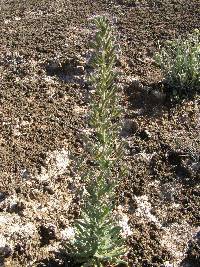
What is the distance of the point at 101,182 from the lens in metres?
4.18

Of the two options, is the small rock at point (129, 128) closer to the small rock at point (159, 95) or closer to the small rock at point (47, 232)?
the small rock at point (159, 95)

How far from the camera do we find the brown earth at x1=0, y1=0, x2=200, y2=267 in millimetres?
5273

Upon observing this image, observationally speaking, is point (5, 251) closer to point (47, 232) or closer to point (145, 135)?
point (47, 232)

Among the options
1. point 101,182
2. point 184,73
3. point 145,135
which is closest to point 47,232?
point 101,182

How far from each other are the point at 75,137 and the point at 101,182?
2.44m

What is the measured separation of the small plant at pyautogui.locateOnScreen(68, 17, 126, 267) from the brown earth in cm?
35

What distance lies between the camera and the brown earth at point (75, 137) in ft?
17.3

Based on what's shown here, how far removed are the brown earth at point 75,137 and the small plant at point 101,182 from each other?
1.16 ft

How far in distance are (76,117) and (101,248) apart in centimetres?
261

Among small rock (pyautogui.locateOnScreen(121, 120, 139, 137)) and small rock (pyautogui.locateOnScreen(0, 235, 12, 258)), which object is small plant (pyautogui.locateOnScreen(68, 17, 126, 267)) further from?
small rock (pyautogui.locateOnScreen(121, 120, 139, 137))

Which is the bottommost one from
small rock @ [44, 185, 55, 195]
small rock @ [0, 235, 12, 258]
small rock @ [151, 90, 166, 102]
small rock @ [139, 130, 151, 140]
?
small rock @ [0, 235, 12, 258]

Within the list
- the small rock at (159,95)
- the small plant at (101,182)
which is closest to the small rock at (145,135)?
the small rock at (159,95)

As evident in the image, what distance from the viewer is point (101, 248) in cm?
465

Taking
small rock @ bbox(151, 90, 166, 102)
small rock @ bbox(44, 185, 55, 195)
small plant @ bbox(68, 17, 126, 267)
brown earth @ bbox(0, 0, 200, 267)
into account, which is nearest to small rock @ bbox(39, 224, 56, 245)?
brown earth @ bbox(0, 0, 200, 267)
